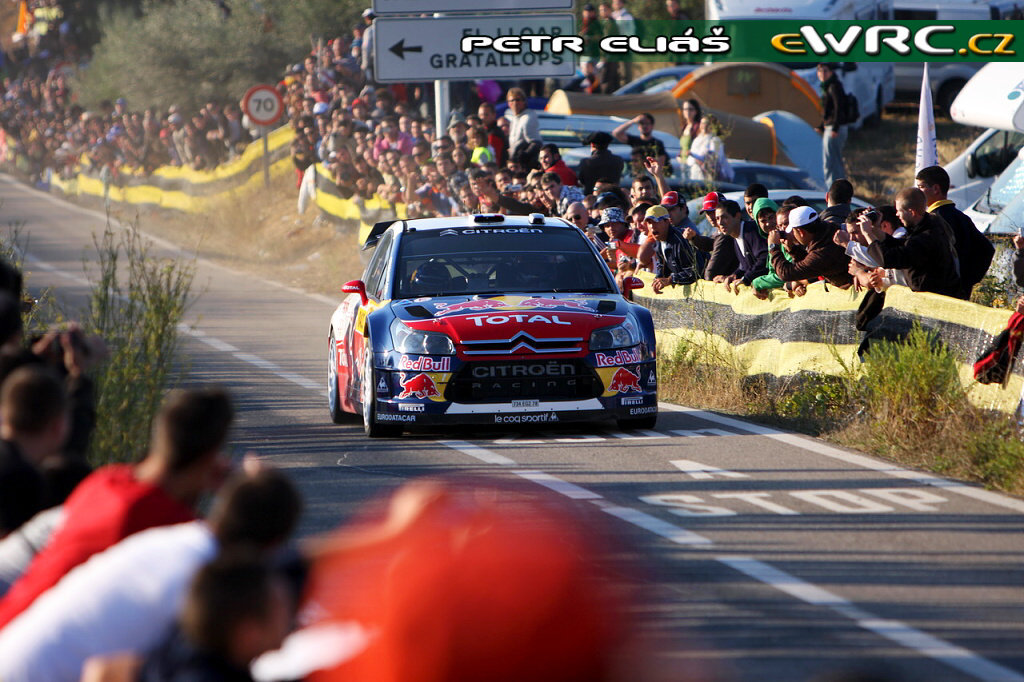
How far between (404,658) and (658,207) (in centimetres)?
1253

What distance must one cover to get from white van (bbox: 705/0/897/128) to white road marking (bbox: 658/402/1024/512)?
1583cm

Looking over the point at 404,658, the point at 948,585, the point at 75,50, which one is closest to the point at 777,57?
the point at 948,585

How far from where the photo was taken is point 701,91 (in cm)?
2894

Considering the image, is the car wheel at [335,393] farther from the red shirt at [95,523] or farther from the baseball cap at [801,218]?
the red shirt at [95,523]

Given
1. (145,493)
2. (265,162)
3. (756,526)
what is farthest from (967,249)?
(265,162)

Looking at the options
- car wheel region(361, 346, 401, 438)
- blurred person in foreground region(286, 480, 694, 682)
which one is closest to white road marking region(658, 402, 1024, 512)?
car wheel region(361, 346, 401, 438)

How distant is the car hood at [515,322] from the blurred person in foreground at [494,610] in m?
8.62

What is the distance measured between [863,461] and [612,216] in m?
6.35

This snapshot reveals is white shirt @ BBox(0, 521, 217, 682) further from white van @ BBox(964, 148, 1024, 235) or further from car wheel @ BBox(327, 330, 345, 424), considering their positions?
white van @ BBox(964, 148, 1024, 235)

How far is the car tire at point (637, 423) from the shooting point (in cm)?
1199

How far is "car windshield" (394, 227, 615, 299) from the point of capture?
41.2 feet

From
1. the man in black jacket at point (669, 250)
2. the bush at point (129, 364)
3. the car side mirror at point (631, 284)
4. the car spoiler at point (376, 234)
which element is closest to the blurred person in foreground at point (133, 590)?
the bush at point (129, 364)

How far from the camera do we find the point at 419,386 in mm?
11570

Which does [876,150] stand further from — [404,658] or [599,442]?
[404,658]
